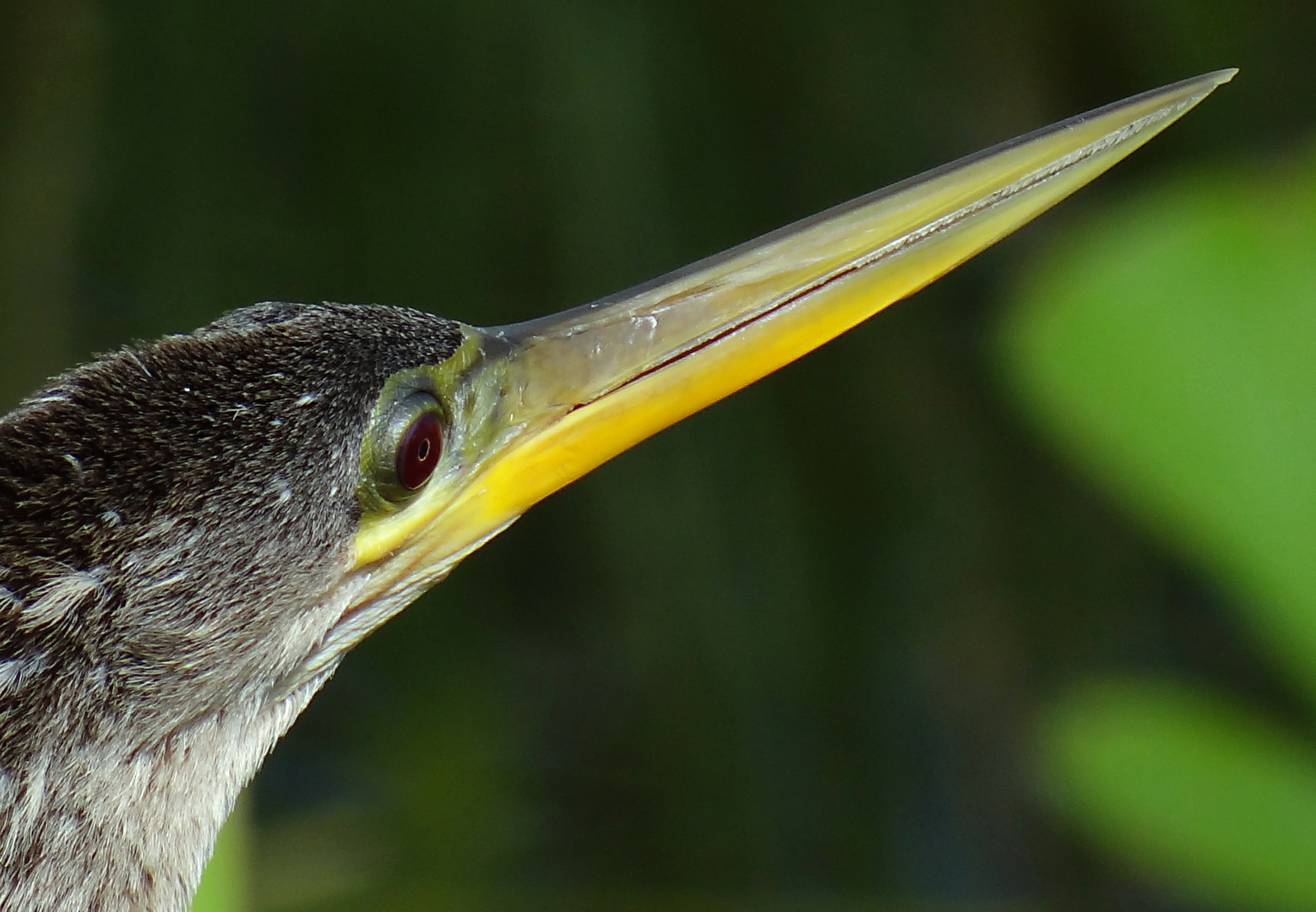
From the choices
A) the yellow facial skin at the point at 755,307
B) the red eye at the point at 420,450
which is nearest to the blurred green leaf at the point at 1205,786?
the yellow facial skin at the point at 755,307

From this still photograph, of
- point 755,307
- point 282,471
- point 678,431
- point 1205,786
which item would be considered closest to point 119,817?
point 282,471

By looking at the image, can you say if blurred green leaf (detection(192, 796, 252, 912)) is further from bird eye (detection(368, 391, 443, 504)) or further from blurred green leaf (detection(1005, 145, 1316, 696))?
blurred green leaf (detection(1005, 145, 1316, 696))

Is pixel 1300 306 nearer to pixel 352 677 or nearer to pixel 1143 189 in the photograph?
pixel 1143 189

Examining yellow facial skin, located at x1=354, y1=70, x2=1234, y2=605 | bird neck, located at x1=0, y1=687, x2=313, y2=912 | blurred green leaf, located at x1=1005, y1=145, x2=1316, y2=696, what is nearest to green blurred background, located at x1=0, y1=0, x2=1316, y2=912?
blurred green leaf, located at x1=1005, y1=145, x2=1316, y2=696

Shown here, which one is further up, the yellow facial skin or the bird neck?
the yellow facial skin

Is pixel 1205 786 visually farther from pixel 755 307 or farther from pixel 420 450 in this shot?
pixel 420 450

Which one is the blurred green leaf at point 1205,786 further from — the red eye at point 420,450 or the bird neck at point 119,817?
the bird neck at point 119,817
